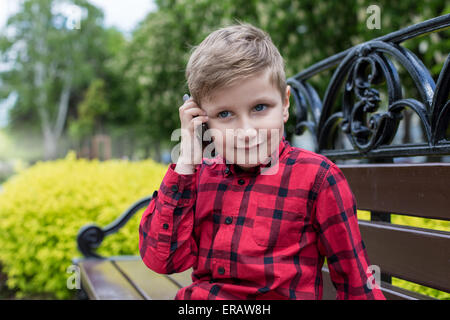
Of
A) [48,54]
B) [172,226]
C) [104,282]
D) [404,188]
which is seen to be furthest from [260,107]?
[48,54]

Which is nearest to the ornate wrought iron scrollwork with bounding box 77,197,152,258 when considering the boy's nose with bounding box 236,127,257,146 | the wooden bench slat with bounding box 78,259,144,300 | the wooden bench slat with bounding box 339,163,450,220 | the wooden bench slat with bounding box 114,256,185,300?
the wooden bench slat with bounding box 78,259,144,300

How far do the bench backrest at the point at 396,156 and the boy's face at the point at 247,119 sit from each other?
1.99 feet

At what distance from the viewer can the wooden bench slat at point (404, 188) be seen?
1430mm

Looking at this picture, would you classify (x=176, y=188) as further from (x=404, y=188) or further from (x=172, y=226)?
(x=404, y=188)

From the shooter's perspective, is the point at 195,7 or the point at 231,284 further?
the point at 195,7

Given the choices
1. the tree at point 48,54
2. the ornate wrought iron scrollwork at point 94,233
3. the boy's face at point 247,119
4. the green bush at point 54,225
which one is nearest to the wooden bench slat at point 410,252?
the boy's face at point 247,119

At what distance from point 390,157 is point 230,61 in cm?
91

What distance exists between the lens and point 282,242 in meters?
1.22

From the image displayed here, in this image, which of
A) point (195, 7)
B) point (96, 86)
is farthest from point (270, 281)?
point (96, 86)

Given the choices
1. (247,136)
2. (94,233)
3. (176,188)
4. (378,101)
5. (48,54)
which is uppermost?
(48,54)

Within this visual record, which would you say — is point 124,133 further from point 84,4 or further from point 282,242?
point 282,242

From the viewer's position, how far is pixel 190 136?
1.29m

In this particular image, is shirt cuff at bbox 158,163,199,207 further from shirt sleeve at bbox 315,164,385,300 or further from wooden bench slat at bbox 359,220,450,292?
wooden bench slat at bbox 359,220,450,292
